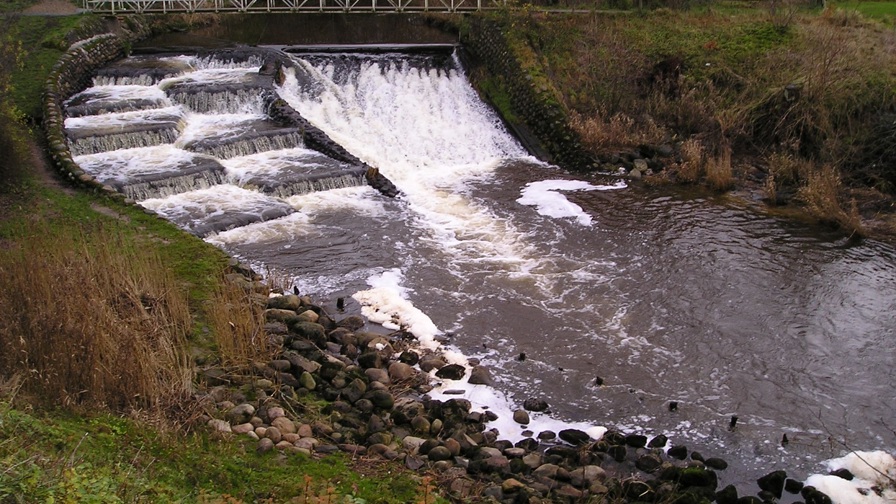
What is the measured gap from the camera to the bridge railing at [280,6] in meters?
24.5

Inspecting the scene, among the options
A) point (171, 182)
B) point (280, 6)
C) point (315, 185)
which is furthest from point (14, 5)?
point (315, 185)

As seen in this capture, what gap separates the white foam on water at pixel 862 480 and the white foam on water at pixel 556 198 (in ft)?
24.8

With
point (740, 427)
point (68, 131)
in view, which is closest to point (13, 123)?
point (68, 131)

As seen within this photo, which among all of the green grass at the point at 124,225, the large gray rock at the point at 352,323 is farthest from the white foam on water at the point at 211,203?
the large gray rock at the point at 352,323

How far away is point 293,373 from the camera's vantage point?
928 centimetres

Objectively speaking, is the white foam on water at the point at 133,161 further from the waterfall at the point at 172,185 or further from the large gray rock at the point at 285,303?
the large gray rock at the point at 285,303

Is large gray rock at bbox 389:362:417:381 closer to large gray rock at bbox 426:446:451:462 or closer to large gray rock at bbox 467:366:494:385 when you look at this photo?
large gray rock at bbox 467:366:494:385

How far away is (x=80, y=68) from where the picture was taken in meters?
20.3

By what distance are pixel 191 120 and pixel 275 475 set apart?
13.9 metres

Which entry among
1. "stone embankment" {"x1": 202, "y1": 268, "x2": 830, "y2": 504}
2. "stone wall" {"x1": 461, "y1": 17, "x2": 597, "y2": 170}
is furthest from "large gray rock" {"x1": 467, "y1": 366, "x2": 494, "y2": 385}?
"stone wall" {"x1": 461, "y1": 17, "x2": 597, "y2": 170}

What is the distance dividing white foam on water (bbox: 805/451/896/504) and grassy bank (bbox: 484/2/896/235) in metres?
7.28

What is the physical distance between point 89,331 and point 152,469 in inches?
78.4

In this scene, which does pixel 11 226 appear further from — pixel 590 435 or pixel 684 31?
pixel 684 31

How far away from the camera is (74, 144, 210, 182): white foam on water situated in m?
15.6
